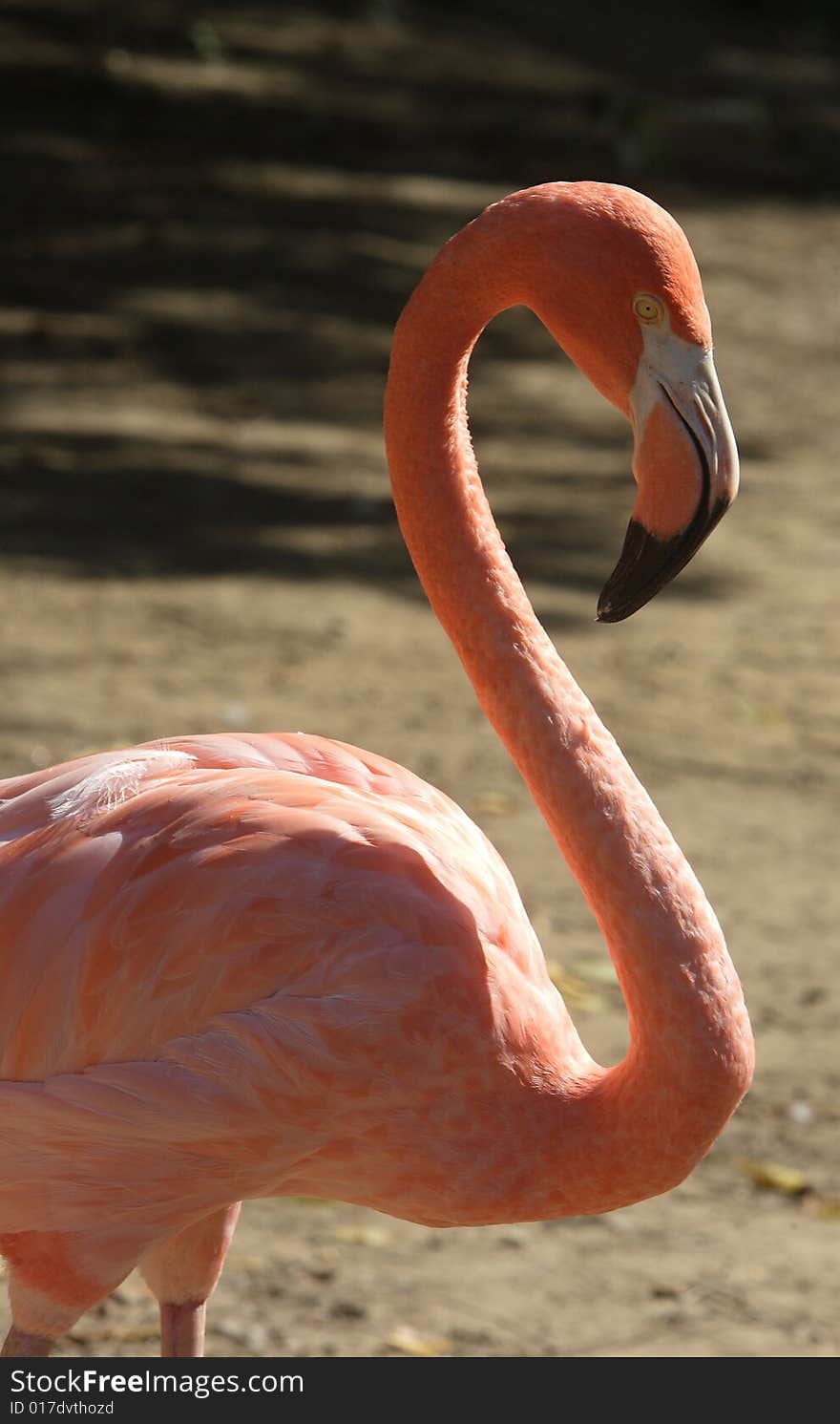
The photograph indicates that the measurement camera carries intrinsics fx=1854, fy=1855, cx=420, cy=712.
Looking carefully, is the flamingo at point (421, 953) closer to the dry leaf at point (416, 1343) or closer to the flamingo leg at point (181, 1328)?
the flamingo leg at point (181, 1328)

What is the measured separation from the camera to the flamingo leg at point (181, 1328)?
3.20 meters

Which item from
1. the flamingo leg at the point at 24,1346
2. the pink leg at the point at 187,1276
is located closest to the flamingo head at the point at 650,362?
the pink leg at the point at 187,1276

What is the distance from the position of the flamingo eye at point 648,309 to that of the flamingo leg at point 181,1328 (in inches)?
71.3

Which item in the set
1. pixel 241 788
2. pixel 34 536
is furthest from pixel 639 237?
pixel 34 536

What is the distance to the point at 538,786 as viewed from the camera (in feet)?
9.56

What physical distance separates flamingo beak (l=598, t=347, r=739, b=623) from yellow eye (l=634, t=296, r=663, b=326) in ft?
0.13

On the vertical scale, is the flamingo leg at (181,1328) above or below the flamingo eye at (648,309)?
below

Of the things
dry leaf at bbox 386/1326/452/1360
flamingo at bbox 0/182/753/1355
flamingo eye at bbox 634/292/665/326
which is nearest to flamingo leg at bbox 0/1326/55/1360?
flamingo at bbox 0/182/753/1355

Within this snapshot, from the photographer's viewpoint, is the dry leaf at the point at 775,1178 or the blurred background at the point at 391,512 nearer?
the blurred background at the point at 391,512

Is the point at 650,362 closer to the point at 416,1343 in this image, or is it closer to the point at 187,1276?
the point at 187,1276

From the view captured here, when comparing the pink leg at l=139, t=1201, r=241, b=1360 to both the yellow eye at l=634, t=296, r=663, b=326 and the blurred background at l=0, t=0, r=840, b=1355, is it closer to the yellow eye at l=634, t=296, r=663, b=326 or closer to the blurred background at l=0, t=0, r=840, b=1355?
the blurred background at l=0, t=0, r=840, b=1355

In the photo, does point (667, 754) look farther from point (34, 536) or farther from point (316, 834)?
point (316, 834)

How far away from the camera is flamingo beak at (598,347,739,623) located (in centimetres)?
260

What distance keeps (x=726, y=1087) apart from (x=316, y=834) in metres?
0.73
